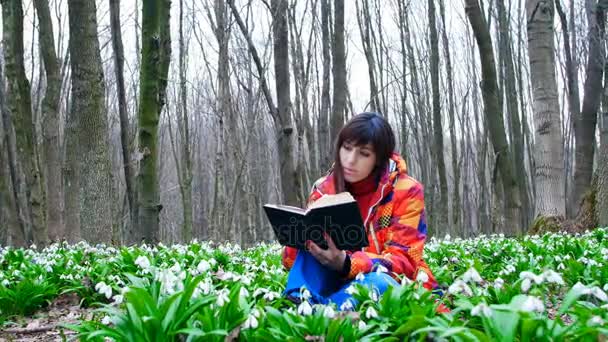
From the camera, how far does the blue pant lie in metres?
2.70

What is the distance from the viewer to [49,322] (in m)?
3.83

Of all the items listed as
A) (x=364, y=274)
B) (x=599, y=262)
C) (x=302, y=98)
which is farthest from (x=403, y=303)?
(x=302, y=98)

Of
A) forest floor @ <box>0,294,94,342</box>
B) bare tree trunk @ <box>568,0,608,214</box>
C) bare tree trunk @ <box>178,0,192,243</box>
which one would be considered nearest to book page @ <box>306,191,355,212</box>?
forest floor @ <box>0,294,94,342</box>

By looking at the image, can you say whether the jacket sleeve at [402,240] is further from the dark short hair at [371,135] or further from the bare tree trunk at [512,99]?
the bare tree trunk at [512,99]

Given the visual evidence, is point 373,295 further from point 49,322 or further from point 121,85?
point 121,85

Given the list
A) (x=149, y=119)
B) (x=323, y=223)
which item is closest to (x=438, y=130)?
(x=149, y=119)

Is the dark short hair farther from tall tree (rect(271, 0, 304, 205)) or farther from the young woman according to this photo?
tall tree (rect(271, 0, 304, 205))

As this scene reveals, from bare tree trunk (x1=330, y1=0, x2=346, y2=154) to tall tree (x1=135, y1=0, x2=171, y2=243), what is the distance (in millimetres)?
2914

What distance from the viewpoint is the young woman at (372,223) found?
276 centimetres

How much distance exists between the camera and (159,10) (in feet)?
21.7

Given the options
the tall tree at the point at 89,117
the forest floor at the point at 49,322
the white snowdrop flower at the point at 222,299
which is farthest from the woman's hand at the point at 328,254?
the tall tree at the point at 89,117

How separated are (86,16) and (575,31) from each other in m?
14.4

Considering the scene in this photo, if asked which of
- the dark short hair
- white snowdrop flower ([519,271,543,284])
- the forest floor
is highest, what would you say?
the dark short hair

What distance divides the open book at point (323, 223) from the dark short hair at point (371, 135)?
0.47 metres
